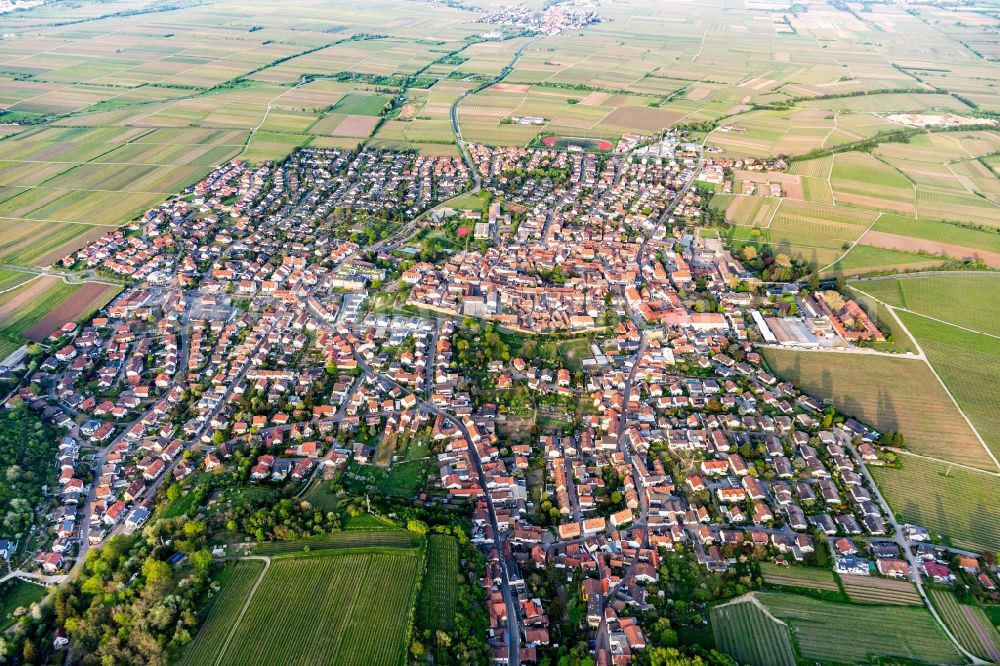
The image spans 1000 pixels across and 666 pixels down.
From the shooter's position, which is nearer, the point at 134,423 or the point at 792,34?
the point at 134,423

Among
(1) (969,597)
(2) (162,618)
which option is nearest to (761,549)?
(1) (969,597)

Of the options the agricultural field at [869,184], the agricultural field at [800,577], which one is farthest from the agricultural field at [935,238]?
the agricultural field at [800,577]

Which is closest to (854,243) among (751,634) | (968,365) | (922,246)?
(922,246)

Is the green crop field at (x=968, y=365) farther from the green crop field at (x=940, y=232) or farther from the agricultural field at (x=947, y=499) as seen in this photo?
the green crop field at (x=940, y=232)

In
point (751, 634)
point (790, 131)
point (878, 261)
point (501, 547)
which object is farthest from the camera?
point (790, 131)

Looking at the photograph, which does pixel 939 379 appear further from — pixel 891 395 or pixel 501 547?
pixel 501 547

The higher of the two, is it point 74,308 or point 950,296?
Result: point 950,296

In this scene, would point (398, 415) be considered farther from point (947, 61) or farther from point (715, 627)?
point (947, 61)
